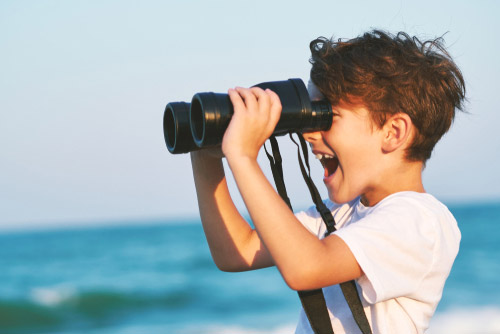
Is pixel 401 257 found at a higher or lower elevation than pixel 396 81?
lower

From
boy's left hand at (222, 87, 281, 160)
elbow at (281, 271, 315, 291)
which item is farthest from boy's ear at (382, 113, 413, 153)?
elbow at (281, 271, 315, 291)

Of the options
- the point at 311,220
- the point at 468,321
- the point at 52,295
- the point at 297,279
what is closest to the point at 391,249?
the point at 297,279

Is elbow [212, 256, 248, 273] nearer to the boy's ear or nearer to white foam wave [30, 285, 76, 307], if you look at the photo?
the boy's ear

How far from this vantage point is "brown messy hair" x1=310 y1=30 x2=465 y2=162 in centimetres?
123

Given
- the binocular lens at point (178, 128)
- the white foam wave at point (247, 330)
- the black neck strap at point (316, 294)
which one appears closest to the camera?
the black neck strap at point (316, 294)

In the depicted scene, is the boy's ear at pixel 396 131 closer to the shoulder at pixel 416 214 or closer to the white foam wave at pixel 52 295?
the shoulder at pixel 416 214

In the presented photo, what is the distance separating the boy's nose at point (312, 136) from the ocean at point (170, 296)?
163 inches

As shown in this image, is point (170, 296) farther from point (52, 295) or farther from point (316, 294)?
point (316, 294)

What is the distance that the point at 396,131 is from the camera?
4.06 ft

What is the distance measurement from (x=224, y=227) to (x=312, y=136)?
0.35 metres

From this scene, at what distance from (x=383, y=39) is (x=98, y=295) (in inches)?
305

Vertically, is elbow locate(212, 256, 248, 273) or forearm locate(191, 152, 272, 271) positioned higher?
forearm locate(191, 152, 272, 271)

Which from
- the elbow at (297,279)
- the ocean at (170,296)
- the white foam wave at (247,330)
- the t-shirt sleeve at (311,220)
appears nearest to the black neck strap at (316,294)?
the elbow at (297,279)

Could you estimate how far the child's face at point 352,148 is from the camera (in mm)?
1216
